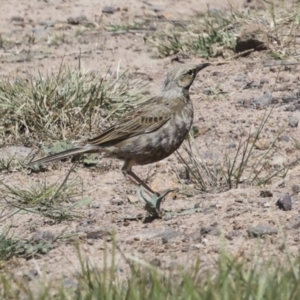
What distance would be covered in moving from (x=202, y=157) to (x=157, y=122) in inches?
31.3

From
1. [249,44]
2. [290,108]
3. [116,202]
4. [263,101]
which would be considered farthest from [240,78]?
[116,202]

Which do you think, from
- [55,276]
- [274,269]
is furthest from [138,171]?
[274,269]

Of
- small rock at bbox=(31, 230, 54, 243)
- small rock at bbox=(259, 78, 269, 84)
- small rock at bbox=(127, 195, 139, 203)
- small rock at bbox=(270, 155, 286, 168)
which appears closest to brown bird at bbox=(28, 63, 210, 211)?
small rock at bbox=(127, 195, 139, 203)

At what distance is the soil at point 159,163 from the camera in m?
5.58

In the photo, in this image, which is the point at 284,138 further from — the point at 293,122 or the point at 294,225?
the point at 294,225

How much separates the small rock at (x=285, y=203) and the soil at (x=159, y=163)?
31 millimetres

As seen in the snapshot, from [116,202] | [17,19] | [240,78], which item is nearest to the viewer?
[116,202]

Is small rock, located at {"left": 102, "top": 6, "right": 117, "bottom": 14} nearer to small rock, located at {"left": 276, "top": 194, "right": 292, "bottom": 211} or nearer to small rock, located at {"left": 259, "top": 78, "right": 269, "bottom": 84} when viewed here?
small rock, located at {"left": 259, "top": 78, "right": 269, "bottom": 84}

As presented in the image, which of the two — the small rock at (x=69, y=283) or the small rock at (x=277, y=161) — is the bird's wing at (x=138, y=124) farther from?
the small rock at (x=69, y=283)

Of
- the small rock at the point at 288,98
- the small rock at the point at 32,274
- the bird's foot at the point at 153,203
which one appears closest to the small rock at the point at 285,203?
the bird's foot at the point at 153,203

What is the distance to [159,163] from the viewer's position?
320 inches

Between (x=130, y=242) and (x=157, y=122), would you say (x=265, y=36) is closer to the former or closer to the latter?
(x=157, y=122)

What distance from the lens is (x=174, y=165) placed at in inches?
313

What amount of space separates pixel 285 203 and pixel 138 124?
157 centimetres
